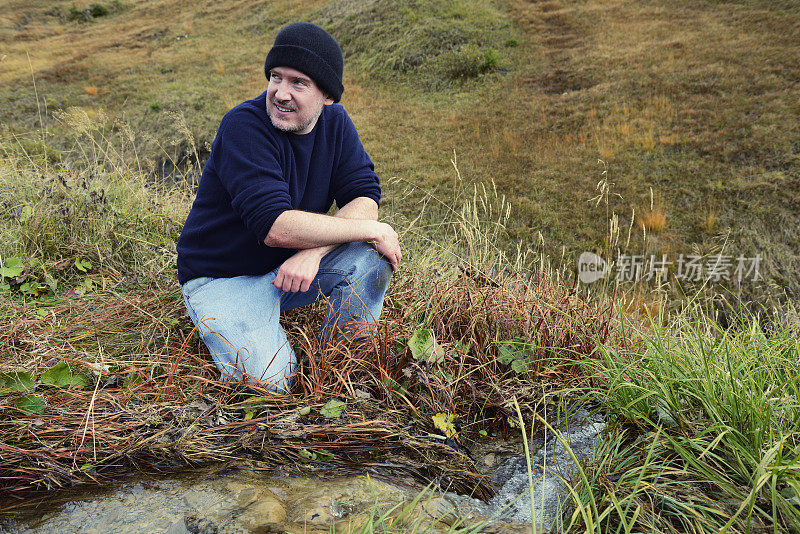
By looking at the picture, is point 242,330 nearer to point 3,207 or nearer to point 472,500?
point 472,500

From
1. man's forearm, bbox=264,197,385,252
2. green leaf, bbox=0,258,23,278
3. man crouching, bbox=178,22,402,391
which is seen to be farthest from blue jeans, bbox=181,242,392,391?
green leaf, bbox=0,258,23,278

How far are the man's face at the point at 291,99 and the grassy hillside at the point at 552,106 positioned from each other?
6.03ft

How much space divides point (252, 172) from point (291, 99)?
0.41 metres

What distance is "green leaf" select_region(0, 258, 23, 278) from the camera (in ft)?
9.60

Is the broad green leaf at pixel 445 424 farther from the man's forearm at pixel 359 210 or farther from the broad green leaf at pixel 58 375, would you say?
the broad green leaf at pixel 58 375

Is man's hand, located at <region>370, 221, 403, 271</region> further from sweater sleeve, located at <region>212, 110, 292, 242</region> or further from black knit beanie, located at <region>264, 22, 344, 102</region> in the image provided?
black knit beanie, located at <region>264, 22, 344, 102</region>

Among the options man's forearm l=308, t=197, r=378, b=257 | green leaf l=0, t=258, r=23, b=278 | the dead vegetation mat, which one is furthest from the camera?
green leaf l=0, t=258, r=23, b=278

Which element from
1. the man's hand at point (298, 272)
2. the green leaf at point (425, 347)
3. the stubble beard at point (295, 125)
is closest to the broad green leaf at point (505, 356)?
the green leaf at point (425, 347)

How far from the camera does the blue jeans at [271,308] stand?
2141mm

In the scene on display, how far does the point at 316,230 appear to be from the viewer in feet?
7.31

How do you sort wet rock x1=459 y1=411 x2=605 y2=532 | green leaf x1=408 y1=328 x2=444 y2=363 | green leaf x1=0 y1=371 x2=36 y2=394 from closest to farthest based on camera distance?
wet rock x1=459 y1=411 x2=605 y2=532, green leaf x1=0 y1=371 x2=36 y2=394, green leaf x1=408 y1=328 x2=444 y2=363

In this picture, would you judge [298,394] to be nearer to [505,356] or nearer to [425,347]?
[425,347]

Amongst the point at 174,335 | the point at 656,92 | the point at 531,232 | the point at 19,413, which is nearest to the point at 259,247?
the point at 174,335

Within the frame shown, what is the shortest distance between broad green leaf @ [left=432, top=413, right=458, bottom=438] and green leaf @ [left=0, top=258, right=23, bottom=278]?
2.82 metres
